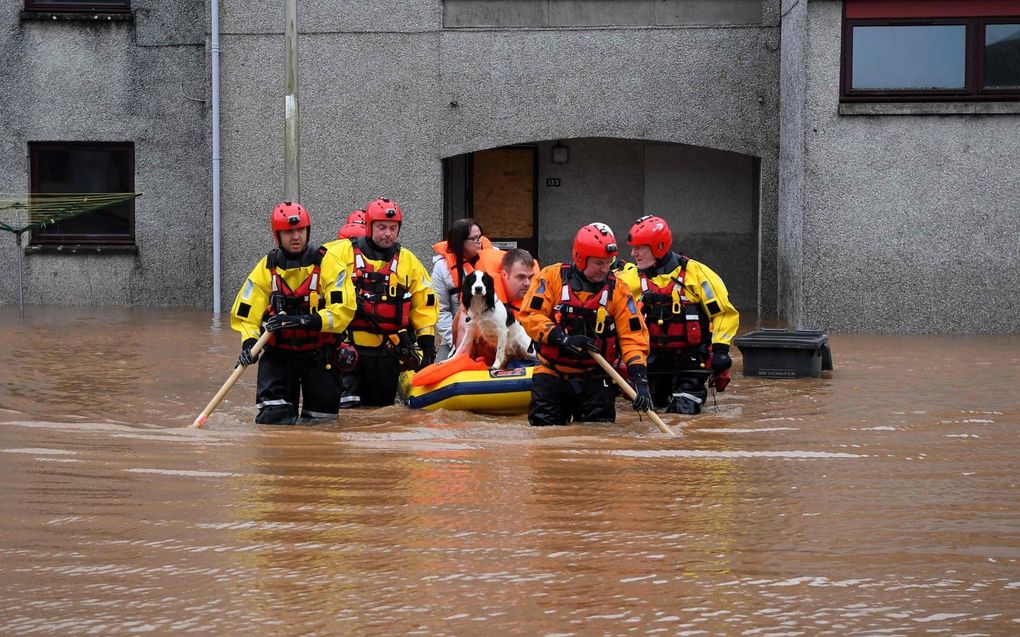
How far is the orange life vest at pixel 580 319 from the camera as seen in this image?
899 centimetres

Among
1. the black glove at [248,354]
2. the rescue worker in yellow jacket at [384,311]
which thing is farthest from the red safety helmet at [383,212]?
the black glove at [248,354]

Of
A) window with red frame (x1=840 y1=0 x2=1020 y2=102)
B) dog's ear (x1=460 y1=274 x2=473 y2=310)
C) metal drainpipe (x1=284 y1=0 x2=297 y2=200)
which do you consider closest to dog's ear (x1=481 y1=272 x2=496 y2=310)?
dog's ear (x1=460 y1=274 x2=473 y2=310)

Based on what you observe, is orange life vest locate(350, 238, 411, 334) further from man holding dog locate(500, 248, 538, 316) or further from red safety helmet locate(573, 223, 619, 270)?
red safety helmet locate(573, 223, 619, 270)

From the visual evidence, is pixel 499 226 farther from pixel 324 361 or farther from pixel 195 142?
pixel 324 361

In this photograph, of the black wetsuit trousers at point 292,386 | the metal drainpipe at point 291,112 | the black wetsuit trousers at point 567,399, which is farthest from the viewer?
the metal drainpipe at point 291,112

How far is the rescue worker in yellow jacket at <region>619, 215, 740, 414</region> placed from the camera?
992cm

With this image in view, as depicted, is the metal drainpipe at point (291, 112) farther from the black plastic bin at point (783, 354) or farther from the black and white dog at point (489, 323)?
the black plastic bin at point (783, 354)

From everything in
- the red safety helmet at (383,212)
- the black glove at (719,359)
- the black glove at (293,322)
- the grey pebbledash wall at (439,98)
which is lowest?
the black glove at (719,359)

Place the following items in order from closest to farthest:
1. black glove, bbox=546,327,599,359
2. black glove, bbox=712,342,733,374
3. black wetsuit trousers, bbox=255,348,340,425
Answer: black glove, bbox=546,327,599,359, black wetsuit trousers, bbox=255,348,340,425, black glove, bbox=712,342,733,374

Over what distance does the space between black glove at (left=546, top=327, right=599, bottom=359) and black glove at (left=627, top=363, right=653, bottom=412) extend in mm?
286

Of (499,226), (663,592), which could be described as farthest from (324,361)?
(499,226)

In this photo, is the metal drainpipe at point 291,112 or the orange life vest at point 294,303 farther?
the metal drainpipe at point 291,112

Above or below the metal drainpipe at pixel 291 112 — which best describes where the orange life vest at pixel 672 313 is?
below

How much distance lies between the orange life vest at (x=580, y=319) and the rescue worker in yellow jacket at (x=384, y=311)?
1707 mm
